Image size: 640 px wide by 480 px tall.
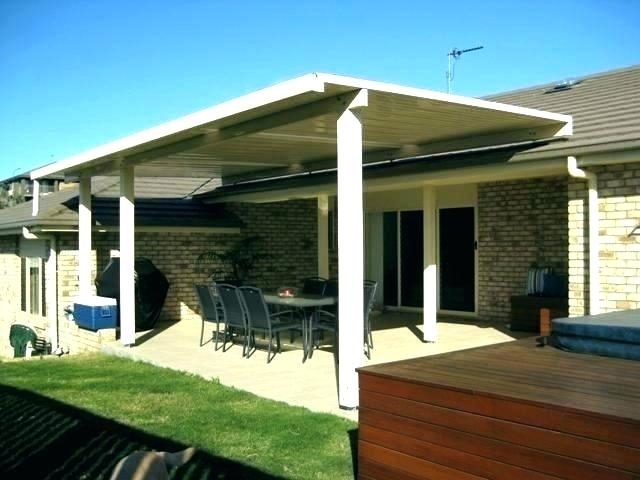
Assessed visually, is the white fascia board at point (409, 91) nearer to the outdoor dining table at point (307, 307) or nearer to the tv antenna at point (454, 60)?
the outdoor dining table at point (307, 307)

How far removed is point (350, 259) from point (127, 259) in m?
5.30

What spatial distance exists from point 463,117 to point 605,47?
10766mm

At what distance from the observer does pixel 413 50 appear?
17766mm

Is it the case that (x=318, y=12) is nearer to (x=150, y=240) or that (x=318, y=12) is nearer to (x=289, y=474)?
(x=150, y=240)

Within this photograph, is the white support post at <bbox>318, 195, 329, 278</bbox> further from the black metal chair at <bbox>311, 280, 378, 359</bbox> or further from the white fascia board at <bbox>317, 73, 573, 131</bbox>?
the white fascia board at <bbox>317, 73, 573, 131</bbox>

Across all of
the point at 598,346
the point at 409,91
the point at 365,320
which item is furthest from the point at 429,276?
the point at 598,346

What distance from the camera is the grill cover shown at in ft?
41.0

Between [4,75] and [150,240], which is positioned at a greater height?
[4,75]

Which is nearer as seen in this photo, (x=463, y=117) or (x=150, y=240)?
(x=463, y=117)

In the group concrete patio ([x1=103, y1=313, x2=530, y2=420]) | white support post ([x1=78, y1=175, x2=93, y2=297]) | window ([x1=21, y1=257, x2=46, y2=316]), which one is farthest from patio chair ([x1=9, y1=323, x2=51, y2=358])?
white support post ([x1=78, y1=175, x2=93, y2=297])

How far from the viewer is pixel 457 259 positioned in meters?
13.0

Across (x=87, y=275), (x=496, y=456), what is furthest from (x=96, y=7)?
(x=496, y=456)

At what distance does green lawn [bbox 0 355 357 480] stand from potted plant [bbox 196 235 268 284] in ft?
20.3

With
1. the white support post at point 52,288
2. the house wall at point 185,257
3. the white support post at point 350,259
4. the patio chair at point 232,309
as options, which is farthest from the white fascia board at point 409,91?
the white support post at point 52,288
